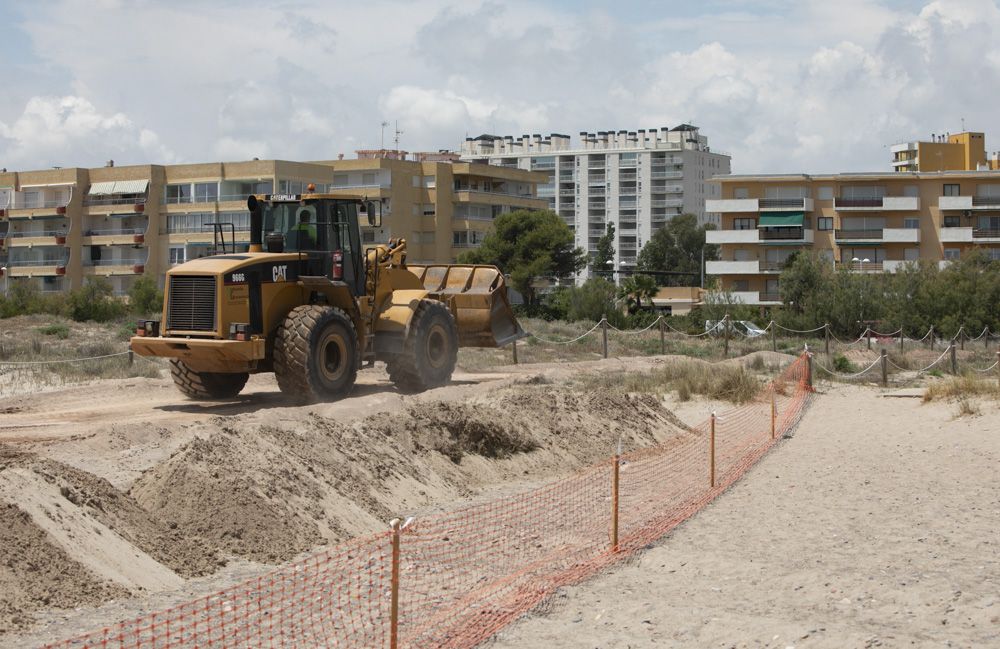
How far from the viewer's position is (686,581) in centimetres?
A: 1014

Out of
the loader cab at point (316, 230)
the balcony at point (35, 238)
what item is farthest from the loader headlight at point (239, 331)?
the balcony at point (35, 238)

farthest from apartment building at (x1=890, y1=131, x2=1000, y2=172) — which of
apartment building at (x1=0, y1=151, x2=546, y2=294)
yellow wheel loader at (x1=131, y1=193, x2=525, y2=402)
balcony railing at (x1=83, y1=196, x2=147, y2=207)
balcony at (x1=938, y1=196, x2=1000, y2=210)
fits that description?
yellow wheel loader at (x1=131, y1=193, x2=525, y2=402)

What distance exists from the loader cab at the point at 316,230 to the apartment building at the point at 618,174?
424 ft

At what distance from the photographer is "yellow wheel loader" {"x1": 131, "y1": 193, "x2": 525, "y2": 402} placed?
58.2 feet

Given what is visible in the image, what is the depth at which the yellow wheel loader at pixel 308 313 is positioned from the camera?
58.2 ft

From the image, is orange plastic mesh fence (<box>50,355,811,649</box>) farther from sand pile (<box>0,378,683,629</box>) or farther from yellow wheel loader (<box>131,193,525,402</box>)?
yellow wheel loader (<box>131,193,525,402</box>)

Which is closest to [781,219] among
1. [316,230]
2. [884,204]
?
[884,204]

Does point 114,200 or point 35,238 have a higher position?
point 114,200

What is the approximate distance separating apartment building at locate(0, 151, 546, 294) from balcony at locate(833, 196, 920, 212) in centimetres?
2623

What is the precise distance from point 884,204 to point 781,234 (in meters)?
6.56

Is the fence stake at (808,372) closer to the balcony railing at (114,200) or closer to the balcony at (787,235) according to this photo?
the balcony at (787,235)

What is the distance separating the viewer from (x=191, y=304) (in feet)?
58.4

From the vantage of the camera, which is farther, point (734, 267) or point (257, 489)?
point (734, 267)

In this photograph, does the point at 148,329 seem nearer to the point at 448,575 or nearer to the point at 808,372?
the point at 448,575
